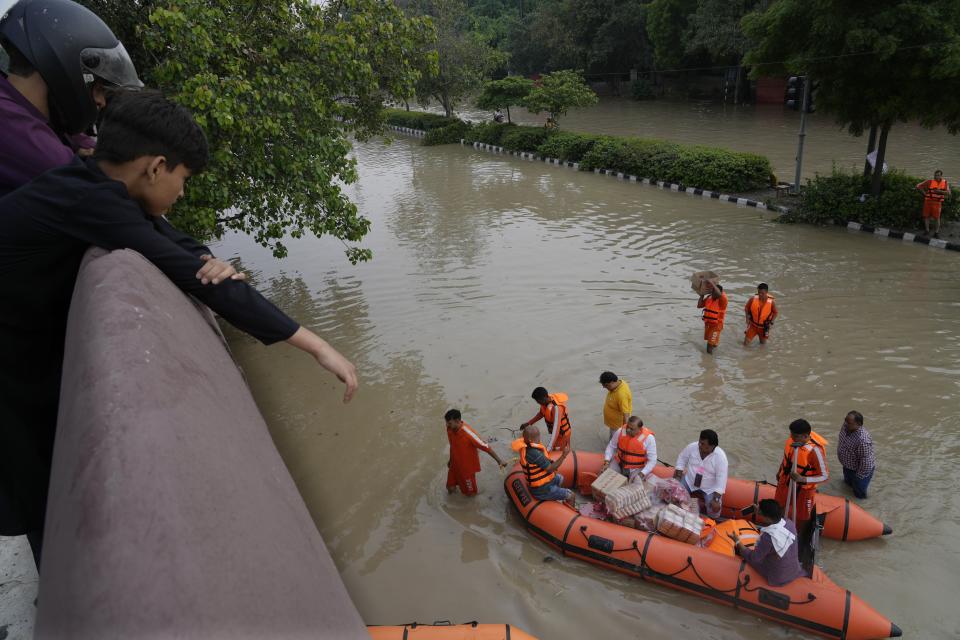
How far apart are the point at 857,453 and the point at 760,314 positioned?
325 centimetres

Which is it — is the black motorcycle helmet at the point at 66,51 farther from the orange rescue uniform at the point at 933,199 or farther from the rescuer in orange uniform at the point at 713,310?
the orange rescue uniform at the point at 933,199

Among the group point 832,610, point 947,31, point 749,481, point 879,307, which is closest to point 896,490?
point 749,481

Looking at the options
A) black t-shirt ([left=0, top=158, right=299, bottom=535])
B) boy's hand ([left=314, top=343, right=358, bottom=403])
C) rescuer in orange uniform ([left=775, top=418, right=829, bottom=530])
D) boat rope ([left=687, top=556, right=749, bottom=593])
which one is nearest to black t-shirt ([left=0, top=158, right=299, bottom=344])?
black t-shirt ([left=0, top=158, right=299, bottom=535])

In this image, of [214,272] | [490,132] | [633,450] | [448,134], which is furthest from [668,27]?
[214,272]

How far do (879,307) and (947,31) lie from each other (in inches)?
234

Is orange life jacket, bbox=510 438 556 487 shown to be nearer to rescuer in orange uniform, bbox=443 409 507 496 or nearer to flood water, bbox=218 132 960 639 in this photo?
rescuer in orange uniform, bbox=443 409 507 496

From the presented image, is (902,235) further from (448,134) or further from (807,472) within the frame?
(448,134)

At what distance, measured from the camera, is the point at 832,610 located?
477cm

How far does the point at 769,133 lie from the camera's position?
27.1 m

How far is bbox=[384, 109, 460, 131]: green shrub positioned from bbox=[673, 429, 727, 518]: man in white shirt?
29.7 metres

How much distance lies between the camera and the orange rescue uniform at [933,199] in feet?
42.3

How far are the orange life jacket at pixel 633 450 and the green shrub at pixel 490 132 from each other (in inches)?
962

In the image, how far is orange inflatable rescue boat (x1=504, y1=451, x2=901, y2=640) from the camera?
4.76 metres

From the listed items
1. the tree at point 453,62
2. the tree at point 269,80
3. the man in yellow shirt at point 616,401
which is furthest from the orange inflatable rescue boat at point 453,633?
the tree at point 453,62
